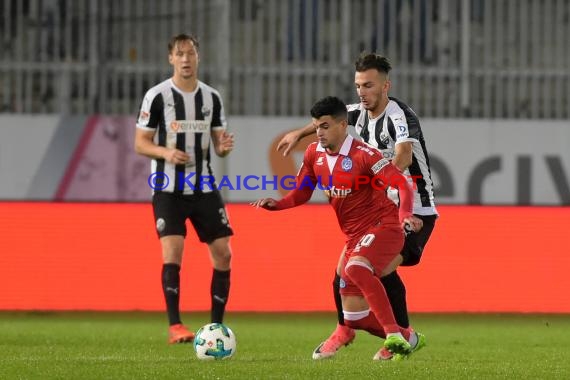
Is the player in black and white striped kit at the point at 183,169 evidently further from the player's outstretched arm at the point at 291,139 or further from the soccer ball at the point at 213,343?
the soccer ball at the point at 213,343

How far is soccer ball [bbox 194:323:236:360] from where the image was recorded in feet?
22.9

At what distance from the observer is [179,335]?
27.2ft

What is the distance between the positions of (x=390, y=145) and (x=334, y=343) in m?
1.15

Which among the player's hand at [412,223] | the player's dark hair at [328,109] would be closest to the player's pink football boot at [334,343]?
the player's hand at [412,223]

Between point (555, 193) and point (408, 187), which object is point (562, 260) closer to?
point (555, 193)

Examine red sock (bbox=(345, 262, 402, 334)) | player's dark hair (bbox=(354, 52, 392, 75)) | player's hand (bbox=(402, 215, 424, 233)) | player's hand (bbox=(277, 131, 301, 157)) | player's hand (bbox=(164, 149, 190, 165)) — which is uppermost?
player's dark hair (bbox=(354, 52, 392, 75))

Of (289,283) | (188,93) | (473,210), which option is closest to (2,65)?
(289,283)

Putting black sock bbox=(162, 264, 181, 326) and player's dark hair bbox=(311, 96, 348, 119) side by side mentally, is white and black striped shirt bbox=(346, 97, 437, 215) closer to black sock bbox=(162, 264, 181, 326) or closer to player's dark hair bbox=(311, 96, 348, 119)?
player's dark hair bbox=(311, 96, 348, 119)

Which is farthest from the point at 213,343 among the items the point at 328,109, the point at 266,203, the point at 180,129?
the point at 180,129

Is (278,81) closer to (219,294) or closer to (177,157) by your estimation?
(219,294)

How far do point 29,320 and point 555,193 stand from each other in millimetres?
6742

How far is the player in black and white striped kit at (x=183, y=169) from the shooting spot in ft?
27.9

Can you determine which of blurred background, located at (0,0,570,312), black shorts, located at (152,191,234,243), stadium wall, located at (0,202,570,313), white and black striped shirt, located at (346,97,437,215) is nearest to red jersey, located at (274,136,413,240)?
white and black striped shirt, located at (346,97,437,215)

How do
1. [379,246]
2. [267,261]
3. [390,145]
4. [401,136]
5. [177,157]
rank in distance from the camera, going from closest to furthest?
[379,246], [401,136], [390,145], [177,157], [267,261]
